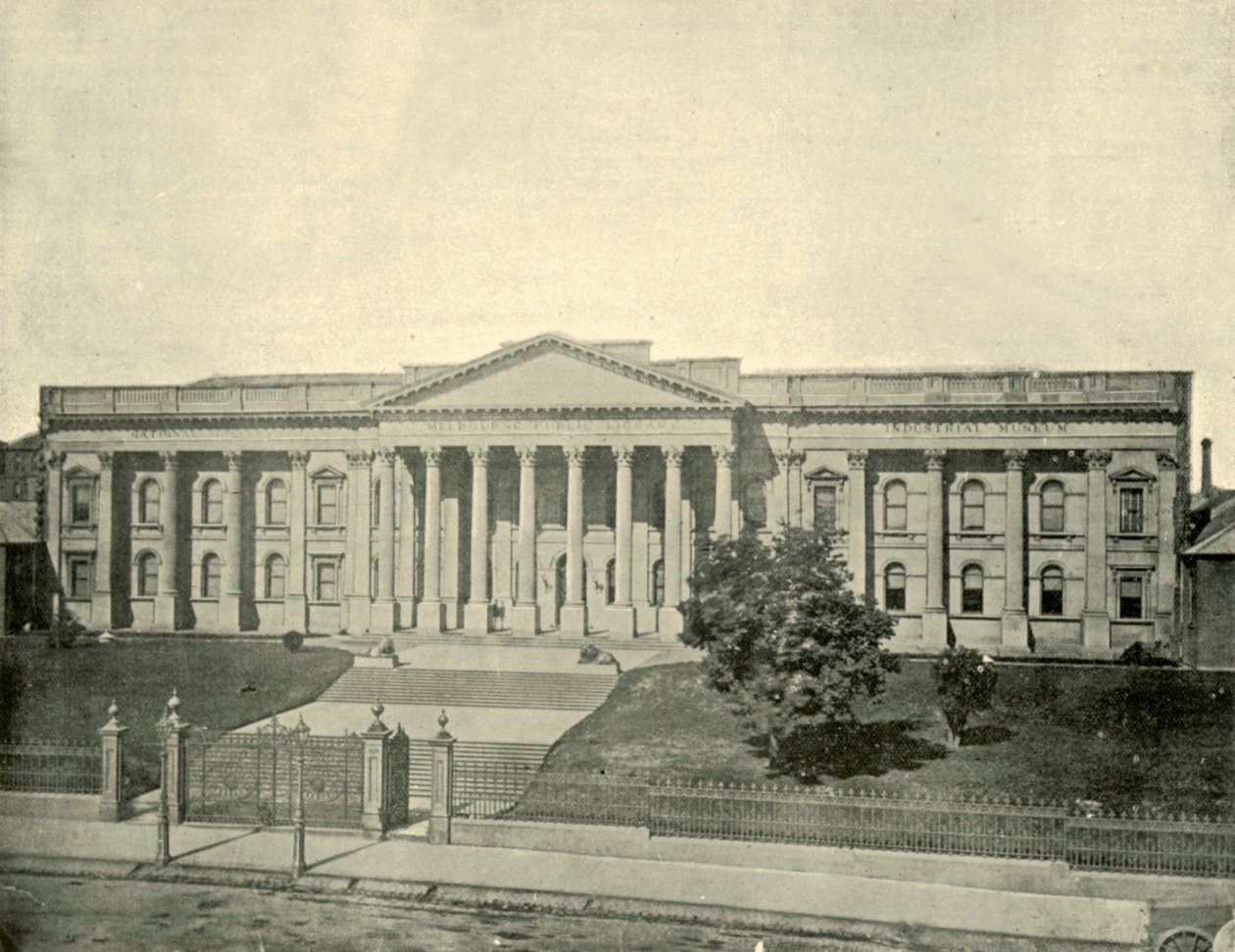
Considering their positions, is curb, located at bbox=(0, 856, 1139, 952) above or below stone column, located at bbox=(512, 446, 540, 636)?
below

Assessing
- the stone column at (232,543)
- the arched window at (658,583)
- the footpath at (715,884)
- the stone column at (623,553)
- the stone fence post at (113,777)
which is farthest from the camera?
the stone column at (232,543)

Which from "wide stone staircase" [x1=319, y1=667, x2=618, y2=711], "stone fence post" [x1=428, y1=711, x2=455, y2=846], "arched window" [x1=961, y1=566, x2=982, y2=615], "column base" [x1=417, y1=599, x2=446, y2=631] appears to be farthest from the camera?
"arched window" [x1=961, y1=566, x2=982, y2=615]

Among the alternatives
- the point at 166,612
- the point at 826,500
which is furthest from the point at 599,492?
the point at 166,612

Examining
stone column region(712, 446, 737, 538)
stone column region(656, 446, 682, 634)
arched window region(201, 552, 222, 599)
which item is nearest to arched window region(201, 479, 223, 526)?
arched window region(201, 552, 222, 599)

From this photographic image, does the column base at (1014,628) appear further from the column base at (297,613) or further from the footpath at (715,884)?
the column base at (297,613)

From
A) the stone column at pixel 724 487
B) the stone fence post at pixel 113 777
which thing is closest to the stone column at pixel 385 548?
the stone column at pixel 724 487

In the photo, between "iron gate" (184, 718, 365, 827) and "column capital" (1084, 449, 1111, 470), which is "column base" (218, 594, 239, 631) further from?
"column capital" (1084, 449, 1111, 470)

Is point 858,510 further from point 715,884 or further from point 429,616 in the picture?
point 715,884
